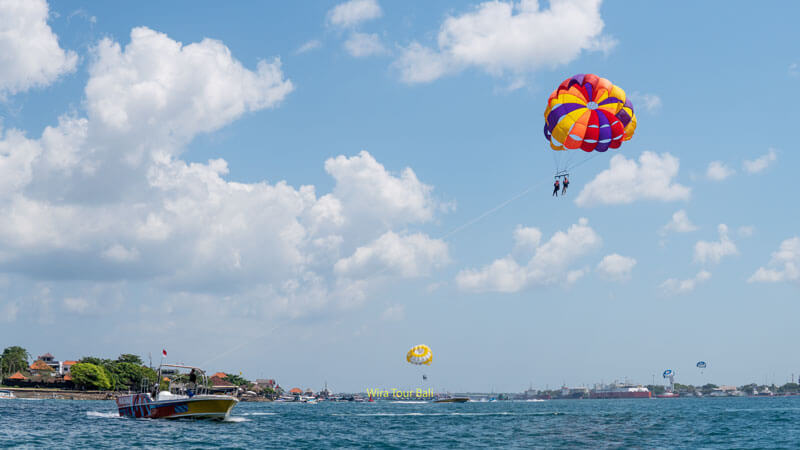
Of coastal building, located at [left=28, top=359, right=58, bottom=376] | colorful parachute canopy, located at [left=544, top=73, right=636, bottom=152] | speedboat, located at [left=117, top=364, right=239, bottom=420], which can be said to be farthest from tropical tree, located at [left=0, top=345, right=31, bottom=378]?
colorful parachute canopy, located at [left=544, top=73, right=636, bottom=152]

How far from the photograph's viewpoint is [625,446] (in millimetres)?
34188

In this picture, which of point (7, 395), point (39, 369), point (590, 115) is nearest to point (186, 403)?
point (590, 115)

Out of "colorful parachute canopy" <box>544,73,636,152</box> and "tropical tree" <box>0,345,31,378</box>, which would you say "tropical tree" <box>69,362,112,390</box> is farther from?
"colorful parachute canopy" <box>544,73,636,152</box>

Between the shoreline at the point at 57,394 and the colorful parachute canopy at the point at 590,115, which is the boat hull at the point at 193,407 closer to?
the colorful parachute canopy at the point at 590,115

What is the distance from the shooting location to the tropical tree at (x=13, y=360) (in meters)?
160

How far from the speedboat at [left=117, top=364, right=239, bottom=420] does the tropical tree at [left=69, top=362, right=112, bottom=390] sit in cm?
10339

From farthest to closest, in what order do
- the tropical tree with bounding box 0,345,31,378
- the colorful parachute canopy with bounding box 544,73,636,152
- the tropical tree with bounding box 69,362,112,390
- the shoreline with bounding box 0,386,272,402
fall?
the tropical tree with bounding box 0,345,31,378, the tropical tree with bounding box 69,362,112,390, the shoreline with bounding box 0,386,272,402, the colorful parachute canopy with bounding box 544,73,636,152

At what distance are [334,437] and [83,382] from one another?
116424mm

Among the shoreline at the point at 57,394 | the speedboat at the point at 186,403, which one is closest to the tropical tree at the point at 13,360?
the shoreline at the point at 57,394

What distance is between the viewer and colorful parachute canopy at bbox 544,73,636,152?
39.4 metres

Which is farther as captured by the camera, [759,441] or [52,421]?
[52,421]

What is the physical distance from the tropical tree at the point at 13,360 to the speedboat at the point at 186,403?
12950 cm

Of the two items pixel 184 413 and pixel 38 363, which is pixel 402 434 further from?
pixel 38 363

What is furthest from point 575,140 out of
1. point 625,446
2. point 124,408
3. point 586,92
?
point 124,408
